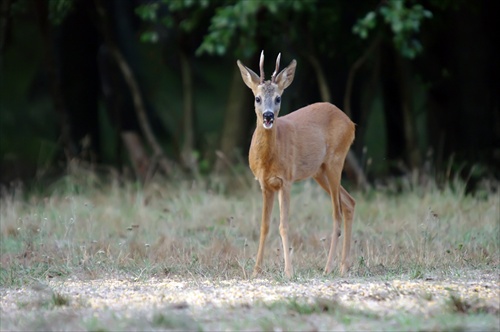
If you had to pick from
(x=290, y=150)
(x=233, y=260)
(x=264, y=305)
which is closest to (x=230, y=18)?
(x=290, y=150)

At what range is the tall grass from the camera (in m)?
8.82

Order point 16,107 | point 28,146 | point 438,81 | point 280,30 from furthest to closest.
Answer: point 16,107, point 28,146, point 438,81, point 280,30

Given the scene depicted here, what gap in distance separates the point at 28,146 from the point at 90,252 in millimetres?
10852

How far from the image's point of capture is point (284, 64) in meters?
17.2

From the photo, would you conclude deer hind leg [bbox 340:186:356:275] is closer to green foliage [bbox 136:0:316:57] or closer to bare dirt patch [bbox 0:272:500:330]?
bare dirt patch [bbox 0:272:500:330]

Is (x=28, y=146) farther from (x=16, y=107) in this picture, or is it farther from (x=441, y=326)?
(x=441, y=326)

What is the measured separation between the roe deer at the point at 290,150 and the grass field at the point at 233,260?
0.41 metres

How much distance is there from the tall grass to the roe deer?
0.39 metres

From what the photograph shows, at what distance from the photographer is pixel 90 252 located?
31.6ft

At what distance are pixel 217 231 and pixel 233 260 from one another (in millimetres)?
1838

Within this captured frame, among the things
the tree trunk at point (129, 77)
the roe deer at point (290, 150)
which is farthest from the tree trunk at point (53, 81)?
the roe deer at point (290, 150)

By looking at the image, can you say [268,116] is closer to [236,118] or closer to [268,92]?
[268,92]

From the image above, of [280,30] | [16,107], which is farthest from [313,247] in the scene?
[16,107]

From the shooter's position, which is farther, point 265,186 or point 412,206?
point 412,206
